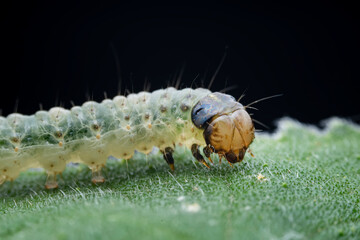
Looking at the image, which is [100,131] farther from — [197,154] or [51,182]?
[197,154]

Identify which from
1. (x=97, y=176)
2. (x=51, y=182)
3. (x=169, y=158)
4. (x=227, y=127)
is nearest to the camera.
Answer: (x=227, y=127)

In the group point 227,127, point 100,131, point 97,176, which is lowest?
point 97,176

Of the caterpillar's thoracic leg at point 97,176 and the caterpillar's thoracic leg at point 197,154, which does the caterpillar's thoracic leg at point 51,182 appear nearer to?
the caterpillar's thoracic leg at point 97,176

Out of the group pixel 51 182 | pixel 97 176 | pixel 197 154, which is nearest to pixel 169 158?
pixel 197 154

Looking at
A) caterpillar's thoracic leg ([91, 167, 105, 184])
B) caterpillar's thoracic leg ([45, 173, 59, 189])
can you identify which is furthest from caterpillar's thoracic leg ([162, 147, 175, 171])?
caterpillar's thoracic leg ([45, 173, 59, 189])

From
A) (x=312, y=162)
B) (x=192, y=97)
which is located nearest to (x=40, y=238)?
(x=192, y=97)

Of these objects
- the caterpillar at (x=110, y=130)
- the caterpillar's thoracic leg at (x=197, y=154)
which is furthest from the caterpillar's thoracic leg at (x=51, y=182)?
the caterpillar's thoracic leg at (x=197, y=154)
